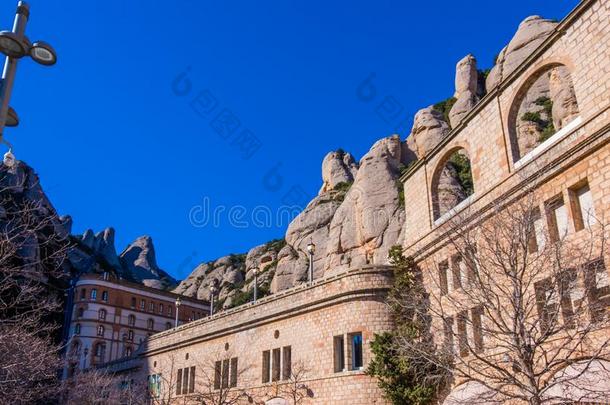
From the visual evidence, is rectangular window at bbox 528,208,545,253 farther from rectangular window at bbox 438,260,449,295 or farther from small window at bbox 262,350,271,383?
small window at bbox 262,350,271,383

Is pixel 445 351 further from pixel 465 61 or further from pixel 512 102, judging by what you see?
pixel 465 61

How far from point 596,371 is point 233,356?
20.5 m

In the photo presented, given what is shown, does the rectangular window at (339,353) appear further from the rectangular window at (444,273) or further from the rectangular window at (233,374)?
the rectangular window at (233,374)

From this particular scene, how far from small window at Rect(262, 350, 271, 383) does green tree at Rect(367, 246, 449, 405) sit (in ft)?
23.9

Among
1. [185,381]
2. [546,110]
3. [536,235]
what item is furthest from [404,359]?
[546,110]

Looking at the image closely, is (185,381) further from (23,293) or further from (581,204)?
(581,204)

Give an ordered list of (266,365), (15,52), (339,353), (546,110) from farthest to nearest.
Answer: (546,110) → (266,365) → (339,353) → (15,52)

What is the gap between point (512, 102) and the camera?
18375 mm

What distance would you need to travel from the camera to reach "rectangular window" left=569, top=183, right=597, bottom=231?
14.9 meters

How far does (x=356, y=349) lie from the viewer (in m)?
23.4

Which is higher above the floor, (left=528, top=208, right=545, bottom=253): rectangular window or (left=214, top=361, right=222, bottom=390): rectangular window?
(left=528, top=208, right=545, bottom=253): rectangular window

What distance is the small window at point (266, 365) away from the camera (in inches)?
1071

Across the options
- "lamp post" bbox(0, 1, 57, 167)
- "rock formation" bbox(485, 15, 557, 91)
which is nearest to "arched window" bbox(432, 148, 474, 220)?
"rock formation" bbox(485, 15, 557, 91)

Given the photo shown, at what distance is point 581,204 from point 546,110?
3425cm
